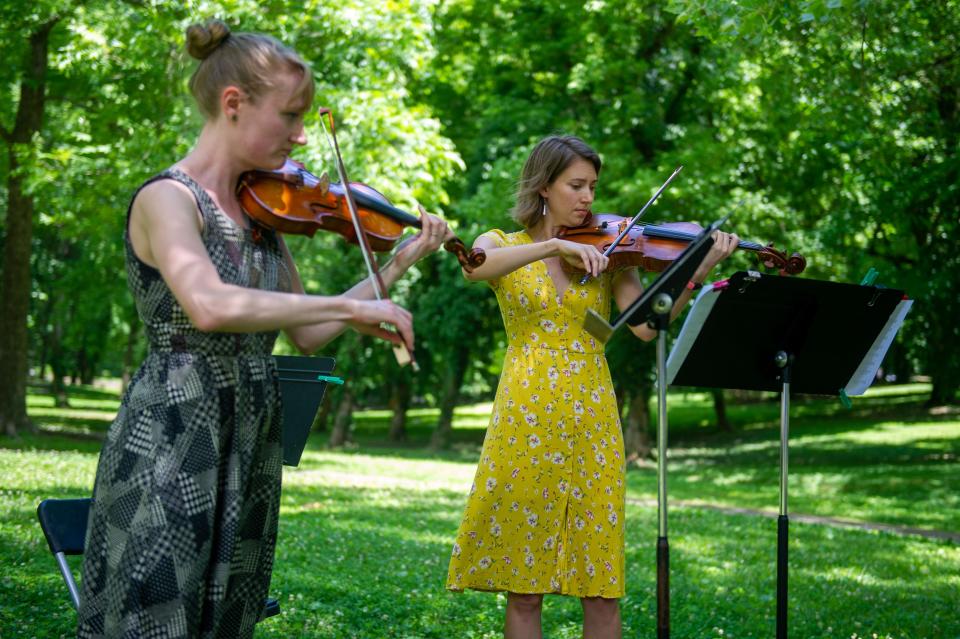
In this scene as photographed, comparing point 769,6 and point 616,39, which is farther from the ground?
point 616,39

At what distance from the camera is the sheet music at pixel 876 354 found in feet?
12.4

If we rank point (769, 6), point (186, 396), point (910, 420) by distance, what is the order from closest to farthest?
point (186, 396), point (769, 6), point (910, 420)

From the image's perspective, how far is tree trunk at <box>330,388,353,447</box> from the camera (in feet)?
80.0

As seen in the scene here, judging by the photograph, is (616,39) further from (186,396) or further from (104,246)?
(186,396)

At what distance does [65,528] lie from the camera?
3314 millimetres

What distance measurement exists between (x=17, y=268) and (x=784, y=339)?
617 inches

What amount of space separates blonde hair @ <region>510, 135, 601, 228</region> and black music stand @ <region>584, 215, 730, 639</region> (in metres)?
0.86

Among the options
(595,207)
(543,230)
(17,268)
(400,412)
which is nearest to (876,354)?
(543,230)

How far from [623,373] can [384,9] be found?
8.55 metres

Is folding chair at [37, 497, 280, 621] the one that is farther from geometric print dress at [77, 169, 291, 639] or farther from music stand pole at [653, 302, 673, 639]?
music stand pole at [653, 302, 673, 639]

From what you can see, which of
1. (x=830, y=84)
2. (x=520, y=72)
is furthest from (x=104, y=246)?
(x=830, y=84)

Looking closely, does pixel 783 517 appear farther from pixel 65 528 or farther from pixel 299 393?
pixel 65 528

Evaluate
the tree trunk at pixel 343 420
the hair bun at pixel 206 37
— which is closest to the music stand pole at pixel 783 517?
the hair bun at pixel 206 37

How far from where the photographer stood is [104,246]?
21.5 meters
